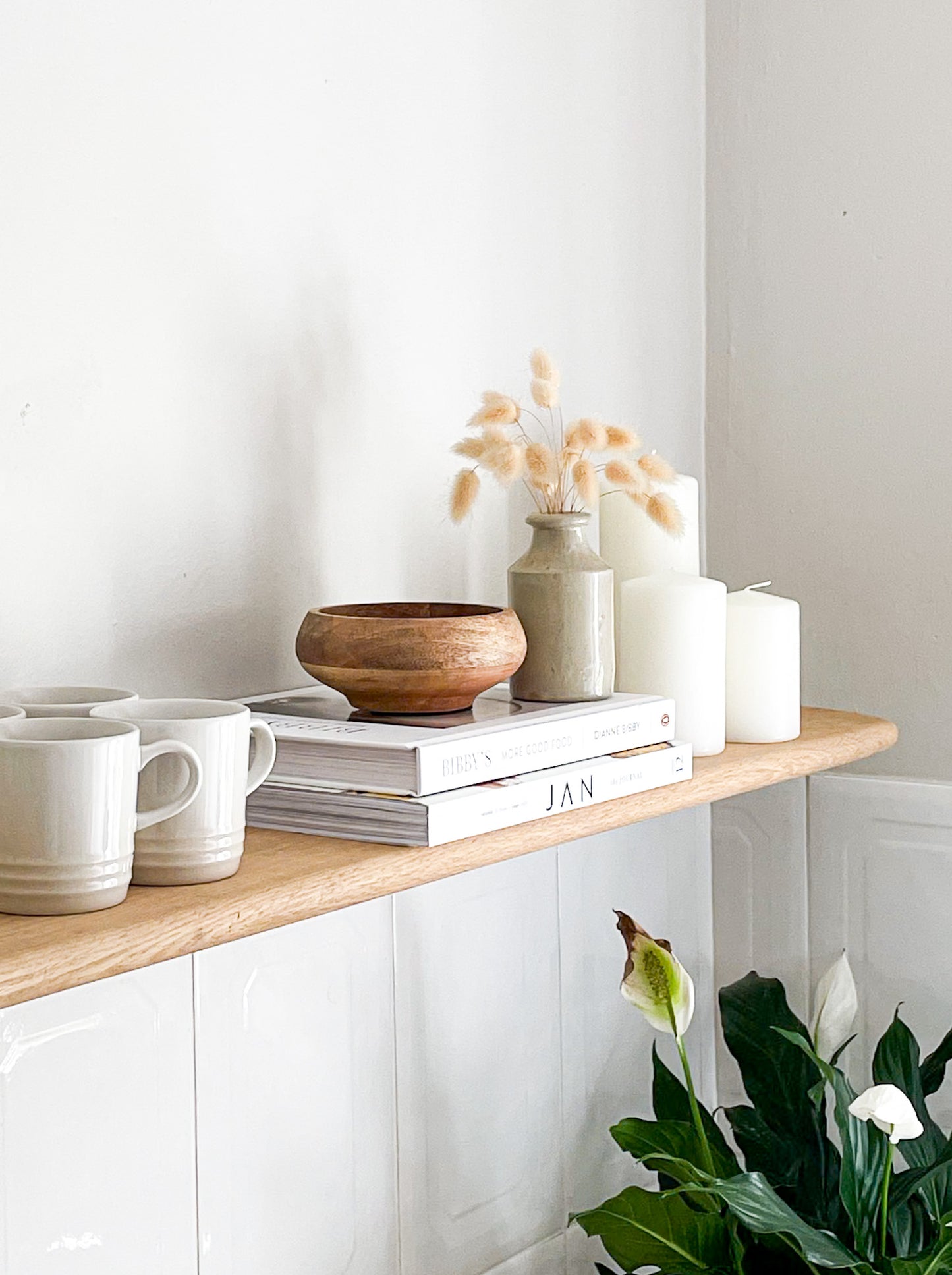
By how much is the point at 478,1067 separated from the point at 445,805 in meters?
0.49

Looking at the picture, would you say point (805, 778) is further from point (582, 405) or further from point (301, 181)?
point (301, 181)

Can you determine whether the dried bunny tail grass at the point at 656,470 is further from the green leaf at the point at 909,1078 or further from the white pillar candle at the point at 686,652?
Answer: the green leaf at the point at 909,1078

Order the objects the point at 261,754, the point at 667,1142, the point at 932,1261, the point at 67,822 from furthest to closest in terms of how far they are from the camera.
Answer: the point at 667,1142, the point at 932,1261, the point at 261,754, the point at 67,822

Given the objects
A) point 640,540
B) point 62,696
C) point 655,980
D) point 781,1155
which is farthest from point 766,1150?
point 62,696

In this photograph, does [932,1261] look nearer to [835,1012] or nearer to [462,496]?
[835,1012]

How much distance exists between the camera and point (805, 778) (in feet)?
4.33

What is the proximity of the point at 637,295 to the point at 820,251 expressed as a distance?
0.17 metres

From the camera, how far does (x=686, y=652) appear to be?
3.24ft

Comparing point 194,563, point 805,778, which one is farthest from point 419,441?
point 805,778

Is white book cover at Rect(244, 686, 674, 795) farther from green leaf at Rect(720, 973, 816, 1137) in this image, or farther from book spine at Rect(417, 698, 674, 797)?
green leaf at Rect(720, 973, 816, 1137)

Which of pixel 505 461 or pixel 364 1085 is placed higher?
pixel 505 461

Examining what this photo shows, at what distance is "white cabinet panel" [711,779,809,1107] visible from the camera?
1334 millimetres

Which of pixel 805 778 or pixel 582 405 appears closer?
pixel 582 405

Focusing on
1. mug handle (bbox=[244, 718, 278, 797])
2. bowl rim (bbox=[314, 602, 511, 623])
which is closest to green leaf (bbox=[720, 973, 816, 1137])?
bowl rim (bbox=[314, 602, 511, 623])
